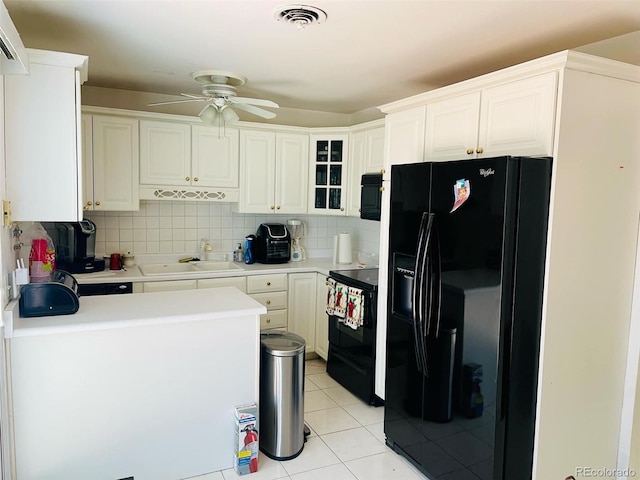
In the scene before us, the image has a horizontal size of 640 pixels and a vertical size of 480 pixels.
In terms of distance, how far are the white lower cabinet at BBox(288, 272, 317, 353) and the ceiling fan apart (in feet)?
5.24

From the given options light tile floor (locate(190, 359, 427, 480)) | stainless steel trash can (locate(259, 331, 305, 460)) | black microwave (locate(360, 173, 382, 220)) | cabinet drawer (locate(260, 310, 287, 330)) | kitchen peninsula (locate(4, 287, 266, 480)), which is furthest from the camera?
cabinet drawer (locate(260, 310, 287, 330))

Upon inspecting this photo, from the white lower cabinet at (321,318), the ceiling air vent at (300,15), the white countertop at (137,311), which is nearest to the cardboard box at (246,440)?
the white countertop at (137,311)

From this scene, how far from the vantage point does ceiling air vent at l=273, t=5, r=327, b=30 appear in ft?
6.91

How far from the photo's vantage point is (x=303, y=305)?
4254 millimetres

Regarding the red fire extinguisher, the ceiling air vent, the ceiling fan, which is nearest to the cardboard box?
the red fire extinguisher

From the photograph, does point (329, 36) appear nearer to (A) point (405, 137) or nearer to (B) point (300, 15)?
(B) point (300, 15)

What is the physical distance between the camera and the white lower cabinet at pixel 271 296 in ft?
13.3

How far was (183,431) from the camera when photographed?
2480 millimetres

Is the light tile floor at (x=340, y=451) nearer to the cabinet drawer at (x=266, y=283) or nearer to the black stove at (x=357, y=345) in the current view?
the black stove at (x=357, y=345)

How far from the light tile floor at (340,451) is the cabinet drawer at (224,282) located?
1091mm

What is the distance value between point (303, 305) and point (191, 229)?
50.4 inches

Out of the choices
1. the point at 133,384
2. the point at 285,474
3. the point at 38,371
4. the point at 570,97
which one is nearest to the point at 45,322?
the point at 38,371

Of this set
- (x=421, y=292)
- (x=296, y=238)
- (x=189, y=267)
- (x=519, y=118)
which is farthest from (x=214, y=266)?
(x=519, y=118)

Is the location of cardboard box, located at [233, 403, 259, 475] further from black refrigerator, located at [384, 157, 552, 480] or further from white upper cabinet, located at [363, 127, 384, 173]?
white upper cabinet, located at [363, 127, 384, 173]
